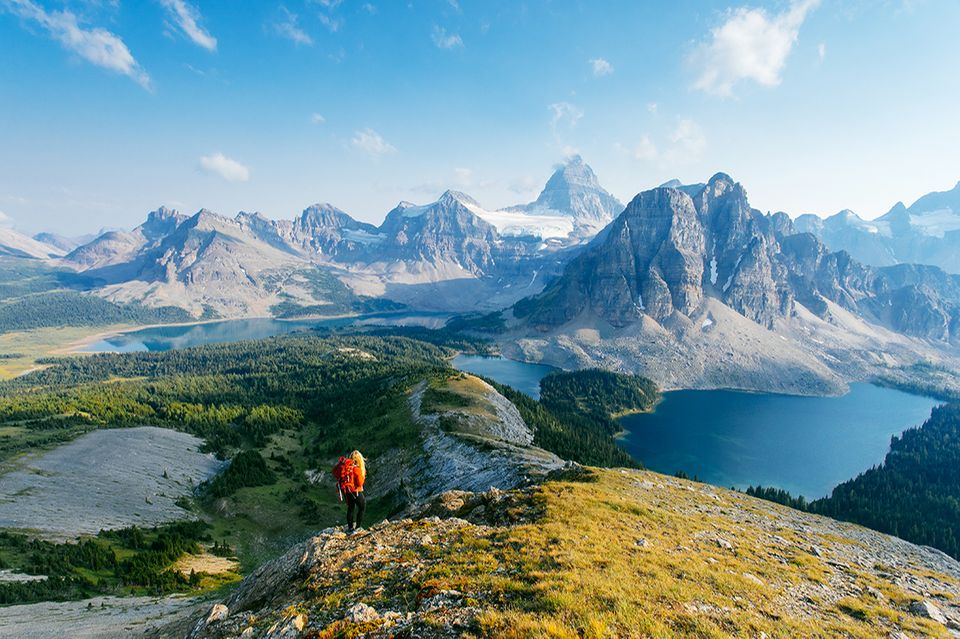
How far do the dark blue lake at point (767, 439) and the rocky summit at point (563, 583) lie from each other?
340ft

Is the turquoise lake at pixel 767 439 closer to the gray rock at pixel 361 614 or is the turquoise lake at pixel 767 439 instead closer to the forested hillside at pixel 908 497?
the forested hillside at pixel 908 497

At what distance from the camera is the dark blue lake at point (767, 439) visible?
119250mm

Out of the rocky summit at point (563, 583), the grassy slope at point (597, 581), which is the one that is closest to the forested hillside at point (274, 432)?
the rocky summit at point (563, 583)

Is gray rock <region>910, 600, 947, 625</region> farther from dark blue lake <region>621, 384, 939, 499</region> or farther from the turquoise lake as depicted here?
dark blue lake <region>621, 384, 939, 499</region>

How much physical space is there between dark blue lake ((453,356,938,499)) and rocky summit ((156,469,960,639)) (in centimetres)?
10364

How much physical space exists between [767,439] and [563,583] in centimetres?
16597

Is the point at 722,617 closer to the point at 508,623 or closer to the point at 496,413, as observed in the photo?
the point at 508,623

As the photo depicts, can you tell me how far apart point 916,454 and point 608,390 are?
98.5 metres

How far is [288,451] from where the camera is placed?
94938mm

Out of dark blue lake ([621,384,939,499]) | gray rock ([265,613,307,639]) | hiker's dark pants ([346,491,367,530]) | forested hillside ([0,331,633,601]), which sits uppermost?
gray rock ([265,613,307,639])

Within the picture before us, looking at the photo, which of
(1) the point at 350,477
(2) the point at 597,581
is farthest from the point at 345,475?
(2) the point at 597,581

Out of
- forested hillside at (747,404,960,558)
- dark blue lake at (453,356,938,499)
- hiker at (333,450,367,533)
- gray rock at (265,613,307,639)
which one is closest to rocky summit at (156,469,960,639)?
gray rock at (265,613,307,639)

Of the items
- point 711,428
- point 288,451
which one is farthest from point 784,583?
point 711,428

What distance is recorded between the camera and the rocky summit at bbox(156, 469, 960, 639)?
12.7 meters
